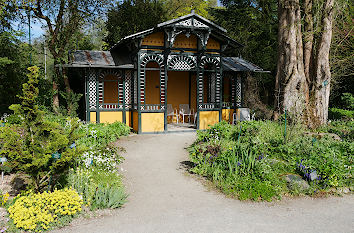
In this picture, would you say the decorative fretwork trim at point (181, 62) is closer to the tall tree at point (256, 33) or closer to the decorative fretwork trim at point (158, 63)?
the decorative fretwork trim at point (158, 63)

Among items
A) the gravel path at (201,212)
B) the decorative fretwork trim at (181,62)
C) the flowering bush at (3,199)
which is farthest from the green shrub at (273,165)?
the decorative fretwork trim at (181,62)

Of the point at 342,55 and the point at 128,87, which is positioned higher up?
the point at 342,55

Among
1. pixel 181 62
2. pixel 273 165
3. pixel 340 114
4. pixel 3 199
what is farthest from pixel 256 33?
pixel 3 199

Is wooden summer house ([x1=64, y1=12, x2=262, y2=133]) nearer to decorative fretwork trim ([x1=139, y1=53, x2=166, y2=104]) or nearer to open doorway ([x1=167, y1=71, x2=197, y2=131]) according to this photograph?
decorative fretwork trim ([x1=139, y1=53, x2=166, y2=104])

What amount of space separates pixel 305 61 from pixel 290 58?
118 centimetres

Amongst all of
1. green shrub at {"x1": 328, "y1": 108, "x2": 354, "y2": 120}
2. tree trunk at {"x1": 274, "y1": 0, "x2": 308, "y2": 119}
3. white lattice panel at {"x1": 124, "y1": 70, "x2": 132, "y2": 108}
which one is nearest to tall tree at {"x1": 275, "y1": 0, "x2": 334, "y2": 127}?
tree trunk at {"x1": 274, "y1": 0, "x2": 308, "y2": 119}

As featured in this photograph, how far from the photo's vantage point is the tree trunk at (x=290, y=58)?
10.2 meters

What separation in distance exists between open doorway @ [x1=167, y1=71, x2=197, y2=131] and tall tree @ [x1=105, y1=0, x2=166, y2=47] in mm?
7366

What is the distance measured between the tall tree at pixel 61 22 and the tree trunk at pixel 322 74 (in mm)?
10643

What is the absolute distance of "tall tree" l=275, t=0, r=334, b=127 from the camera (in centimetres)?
1028

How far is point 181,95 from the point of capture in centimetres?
1606

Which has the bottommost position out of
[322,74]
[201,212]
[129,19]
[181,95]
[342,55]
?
[201,212]

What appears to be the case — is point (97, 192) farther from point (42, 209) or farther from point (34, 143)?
point (34, 143)

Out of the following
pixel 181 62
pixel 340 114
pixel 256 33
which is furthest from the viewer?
pixel 256 33
